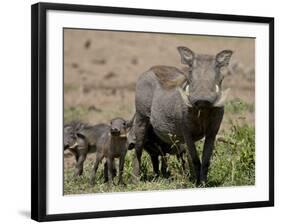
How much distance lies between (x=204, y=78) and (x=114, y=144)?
797 millimetres

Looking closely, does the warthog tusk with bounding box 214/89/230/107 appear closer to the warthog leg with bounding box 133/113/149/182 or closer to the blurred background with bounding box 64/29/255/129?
the blurred background with bounding box 64/29/255/129

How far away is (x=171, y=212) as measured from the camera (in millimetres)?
5586

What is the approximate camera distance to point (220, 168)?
19.6 feet

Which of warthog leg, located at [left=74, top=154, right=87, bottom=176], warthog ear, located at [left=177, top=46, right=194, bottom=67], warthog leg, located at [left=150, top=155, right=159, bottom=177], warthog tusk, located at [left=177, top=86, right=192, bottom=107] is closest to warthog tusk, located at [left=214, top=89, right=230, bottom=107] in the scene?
warthog tusk, located at [left=177, top=86, right=192, bottom=107]

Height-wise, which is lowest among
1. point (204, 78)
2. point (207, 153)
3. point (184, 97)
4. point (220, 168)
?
point (220, 168)

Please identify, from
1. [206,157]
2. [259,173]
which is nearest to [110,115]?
[206,157]

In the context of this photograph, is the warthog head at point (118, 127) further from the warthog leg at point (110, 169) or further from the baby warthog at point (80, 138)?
the warthog leg at point (110, 169)

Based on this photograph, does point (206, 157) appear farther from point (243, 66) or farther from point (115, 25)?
point (115, 25)

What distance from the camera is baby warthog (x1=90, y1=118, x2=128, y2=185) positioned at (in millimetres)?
5703

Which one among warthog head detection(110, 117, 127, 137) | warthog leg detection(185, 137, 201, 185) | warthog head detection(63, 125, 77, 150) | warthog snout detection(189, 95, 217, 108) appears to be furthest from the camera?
warthog leg detection(185, 137, 201, 185)

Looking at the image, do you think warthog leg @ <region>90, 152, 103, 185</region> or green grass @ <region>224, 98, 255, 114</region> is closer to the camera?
warthog leg @ <region>90, 152, 103, 185</region>

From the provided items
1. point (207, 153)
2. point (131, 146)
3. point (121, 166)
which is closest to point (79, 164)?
point (121, 166)

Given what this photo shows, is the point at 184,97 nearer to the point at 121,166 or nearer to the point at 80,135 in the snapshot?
the point at 121,166

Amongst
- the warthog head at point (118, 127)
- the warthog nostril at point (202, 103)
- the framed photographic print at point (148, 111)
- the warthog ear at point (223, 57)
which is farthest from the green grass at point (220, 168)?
the warthog ear at point (223, 57)
